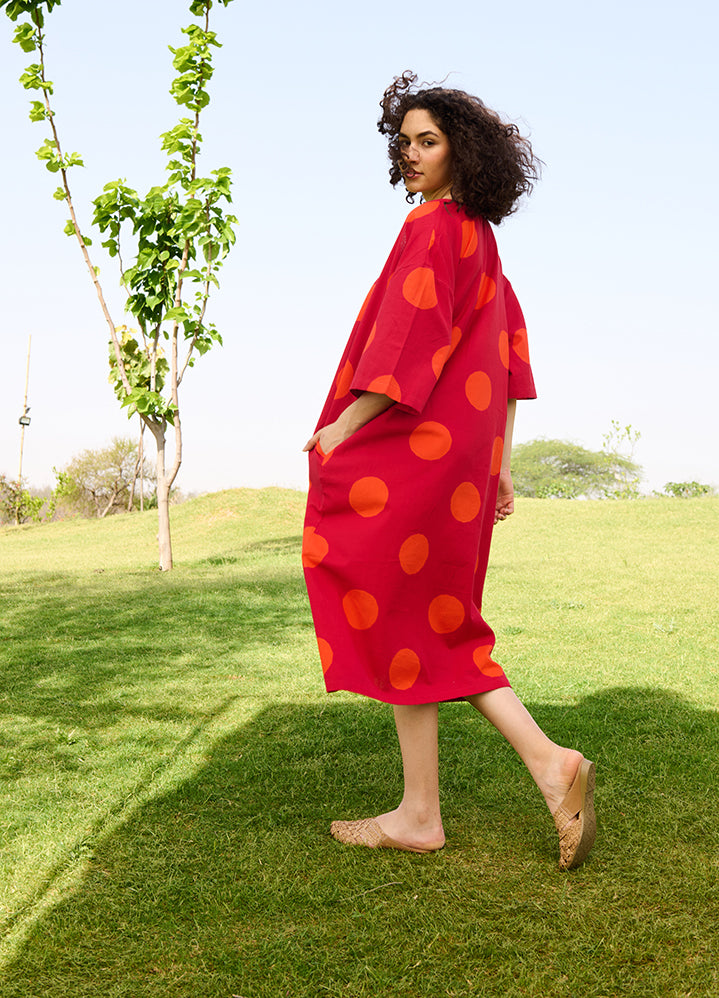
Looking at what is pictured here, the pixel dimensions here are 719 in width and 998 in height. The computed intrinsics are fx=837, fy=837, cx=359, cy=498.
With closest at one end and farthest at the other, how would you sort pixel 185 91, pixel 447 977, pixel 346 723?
1. pixel 447 977
2. pixel 346 723
3. pixel 185 91

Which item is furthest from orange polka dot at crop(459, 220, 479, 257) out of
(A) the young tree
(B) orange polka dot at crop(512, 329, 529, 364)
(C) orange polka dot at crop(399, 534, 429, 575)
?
(A) the young tree

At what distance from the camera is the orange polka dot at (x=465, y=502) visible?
1.90 metres

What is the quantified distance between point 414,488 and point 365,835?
86 centimetres

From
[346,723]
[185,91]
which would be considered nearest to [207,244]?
[185,91]

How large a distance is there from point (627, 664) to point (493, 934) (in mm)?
2632

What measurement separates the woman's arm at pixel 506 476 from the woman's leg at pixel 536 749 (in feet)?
1.55

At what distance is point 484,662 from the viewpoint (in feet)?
6.30

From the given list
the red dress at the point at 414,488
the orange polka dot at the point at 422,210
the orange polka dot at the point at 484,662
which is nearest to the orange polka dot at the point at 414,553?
the red dress at the point at 414,488

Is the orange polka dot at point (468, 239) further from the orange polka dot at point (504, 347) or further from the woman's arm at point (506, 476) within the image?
the woman's arm at point (506, 476)

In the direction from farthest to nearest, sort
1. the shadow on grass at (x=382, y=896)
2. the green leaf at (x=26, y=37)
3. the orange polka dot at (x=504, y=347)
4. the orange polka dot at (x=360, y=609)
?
the green leaf at (x=26, y=37)
the orange polka dot at (x=504, y=347)
the orange polka dot at (x=360, y=609)
the shadow on grass at (x=382, y=896)

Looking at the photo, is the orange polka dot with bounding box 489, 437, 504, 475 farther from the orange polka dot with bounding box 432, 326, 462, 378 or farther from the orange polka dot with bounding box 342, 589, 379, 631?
the orange polka dot with bounding box 342, 589, 379, 631

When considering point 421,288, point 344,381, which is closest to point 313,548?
point 344,381

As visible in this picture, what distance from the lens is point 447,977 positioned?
148cm

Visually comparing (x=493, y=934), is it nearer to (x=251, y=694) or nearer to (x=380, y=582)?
(x=380, y=582)
